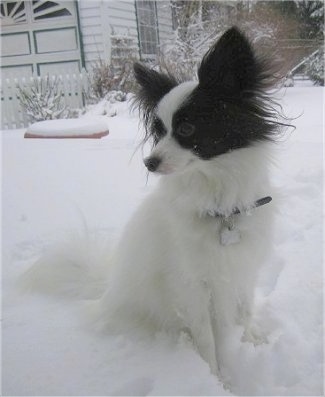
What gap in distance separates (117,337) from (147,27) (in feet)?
45.3

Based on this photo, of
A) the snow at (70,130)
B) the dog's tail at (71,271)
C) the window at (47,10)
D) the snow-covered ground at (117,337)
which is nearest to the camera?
the snow-covered ground at (117,337)

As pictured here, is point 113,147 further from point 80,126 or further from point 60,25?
point 60,25

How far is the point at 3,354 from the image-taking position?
6.68ft

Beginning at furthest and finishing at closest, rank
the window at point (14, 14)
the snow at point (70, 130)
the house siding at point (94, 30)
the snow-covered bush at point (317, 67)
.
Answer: the snow-covered bush at point (317, 67) → the window at point (14, 14) → the house siding at point (94, 30) → the snow at point (70, 130)

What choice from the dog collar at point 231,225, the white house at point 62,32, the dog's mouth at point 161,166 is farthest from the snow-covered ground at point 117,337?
the white house at point 62,32

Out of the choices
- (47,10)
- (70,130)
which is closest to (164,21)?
(47,10)

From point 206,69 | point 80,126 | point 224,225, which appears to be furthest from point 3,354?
point 80,126

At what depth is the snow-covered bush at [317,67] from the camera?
13602 mm

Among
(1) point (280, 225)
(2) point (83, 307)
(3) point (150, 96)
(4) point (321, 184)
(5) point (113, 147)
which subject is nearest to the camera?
(3) point (150, 96)

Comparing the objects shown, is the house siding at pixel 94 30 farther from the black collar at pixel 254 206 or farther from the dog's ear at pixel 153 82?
the black collar at pixel 254 206

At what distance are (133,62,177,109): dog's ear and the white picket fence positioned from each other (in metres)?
8.34

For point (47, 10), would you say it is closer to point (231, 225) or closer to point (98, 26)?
point (98, 26)

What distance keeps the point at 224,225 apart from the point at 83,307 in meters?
1.02

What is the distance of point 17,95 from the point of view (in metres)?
10.4
